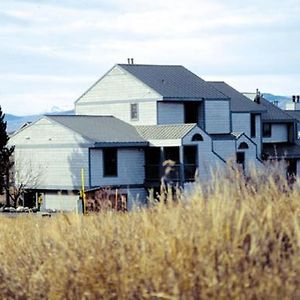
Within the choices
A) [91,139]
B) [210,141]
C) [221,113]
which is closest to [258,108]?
[221,113]

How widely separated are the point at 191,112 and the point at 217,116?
64.0 inches

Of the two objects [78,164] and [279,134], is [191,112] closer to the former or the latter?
[78,164]

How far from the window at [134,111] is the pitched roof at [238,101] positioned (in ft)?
23.6

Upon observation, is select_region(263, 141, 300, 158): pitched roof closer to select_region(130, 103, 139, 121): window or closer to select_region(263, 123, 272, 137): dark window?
select_region(263, 123, 272, 137): dark window

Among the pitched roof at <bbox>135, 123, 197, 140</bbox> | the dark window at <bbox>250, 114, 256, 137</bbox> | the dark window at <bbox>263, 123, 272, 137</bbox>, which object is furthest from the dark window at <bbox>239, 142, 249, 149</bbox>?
the dark window at <bbox>263, 123, 272, 137</bbox>

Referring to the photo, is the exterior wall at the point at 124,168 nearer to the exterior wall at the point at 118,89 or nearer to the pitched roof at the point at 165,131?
the pitched roof at the point at 165,131

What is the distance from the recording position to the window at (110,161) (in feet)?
135

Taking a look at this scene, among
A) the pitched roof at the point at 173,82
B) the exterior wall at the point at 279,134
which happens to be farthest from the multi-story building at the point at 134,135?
the exterior wall at the point at 279,134

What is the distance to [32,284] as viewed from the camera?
8727 mm

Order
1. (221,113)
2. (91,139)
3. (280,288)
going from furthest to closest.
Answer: (221,113)
(91,139)
(280,288)

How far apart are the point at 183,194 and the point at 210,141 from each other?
33992 mm

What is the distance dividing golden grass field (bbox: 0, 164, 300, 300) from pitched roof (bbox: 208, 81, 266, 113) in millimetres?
40881

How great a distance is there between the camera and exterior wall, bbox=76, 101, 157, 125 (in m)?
44.0

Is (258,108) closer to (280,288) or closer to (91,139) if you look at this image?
(91,139)
